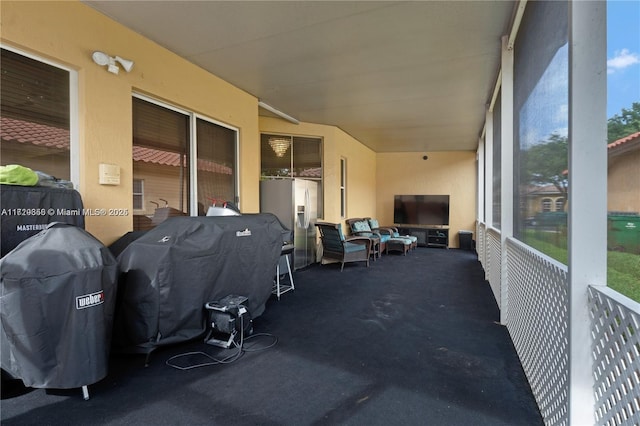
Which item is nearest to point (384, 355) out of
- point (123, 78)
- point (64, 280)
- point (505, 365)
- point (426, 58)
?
point (505, 365)

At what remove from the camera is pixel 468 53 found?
11.2 feet

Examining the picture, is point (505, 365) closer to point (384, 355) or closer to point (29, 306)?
point (384, 355)

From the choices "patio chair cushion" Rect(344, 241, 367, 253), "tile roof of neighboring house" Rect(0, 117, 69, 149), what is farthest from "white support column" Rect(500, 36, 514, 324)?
"tile roof of neighboring house" Rect(0, 117, 69, 149)

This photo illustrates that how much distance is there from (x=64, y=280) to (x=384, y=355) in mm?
2295

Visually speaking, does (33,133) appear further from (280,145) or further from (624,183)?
(280,145)

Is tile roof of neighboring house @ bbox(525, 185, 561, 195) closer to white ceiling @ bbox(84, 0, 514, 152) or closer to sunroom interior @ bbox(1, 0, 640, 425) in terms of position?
sunroom interior @ bbox(1, 0, 640, 425)

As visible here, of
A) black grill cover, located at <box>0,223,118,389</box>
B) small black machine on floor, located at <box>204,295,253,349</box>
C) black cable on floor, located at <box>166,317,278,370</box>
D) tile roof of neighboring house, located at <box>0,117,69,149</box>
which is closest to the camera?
black grill cover, located at <box>0,223,118,389</box>

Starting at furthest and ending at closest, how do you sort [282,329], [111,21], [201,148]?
[201,148] → [282,329] → [111,21]

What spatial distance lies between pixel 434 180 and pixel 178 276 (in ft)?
28.5

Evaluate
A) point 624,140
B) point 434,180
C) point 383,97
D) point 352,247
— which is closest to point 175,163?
point 383,97

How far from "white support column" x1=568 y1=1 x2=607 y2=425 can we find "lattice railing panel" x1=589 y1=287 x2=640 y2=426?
0.04 meters

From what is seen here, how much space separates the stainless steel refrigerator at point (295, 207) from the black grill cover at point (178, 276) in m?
2.60

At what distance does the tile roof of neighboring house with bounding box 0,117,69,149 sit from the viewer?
7.27 feet

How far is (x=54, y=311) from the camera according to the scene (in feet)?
5.68
